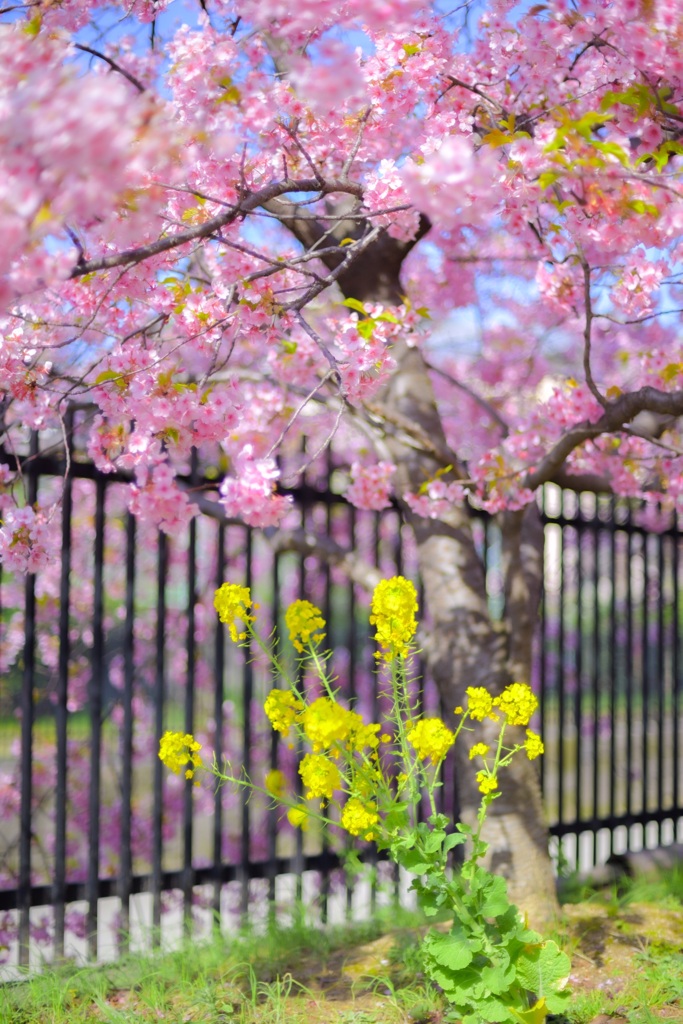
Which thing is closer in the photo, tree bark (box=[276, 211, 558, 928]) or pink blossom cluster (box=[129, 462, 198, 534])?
pink blossom cluster (box=[129, 462, 198, 534])

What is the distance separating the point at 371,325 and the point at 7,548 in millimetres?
1403

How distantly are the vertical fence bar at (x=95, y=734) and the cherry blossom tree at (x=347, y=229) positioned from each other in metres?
0.49

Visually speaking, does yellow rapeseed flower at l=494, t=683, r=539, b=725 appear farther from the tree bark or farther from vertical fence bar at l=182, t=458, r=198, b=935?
vertical fence bar at l=182, t=458, r=198, b=935

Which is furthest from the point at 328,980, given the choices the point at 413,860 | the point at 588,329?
the point at 588,329

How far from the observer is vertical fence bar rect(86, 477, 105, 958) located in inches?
152

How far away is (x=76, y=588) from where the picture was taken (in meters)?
6.28

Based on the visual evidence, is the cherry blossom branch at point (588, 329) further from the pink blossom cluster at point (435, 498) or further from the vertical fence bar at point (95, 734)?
the vertical fence bar at point (95, 734)

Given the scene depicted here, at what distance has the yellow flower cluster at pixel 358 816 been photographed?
2.61 metres

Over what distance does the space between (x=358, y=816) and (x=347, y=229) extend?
274cm

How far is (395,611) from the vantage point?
2.78m

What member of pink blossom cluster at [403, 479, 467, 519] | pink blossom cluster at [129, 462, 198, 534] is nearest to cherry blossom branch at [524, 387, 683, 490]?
pink blossom cluster at [403, 479, 467, 519]

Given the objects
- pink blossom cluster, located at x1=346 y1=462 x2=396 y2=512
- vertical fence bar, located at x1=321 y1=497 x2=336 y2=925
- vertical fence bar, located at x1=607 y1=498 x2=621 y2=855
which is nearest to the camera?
pink blossom cluster, located at x1=346 y1=462 x2=396 y2=512

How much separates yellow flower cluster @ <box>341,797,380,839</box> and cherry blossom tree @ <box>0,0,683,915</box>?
1038 millimetres

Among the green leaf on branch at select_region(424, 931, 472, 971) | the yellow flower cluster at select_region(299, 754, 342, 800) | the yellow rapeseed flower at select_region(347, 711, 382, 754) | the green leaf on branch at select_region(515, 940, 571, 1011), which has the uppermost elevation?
the yellow rapeseed flower at select_region(347, 711, 382, 754)
